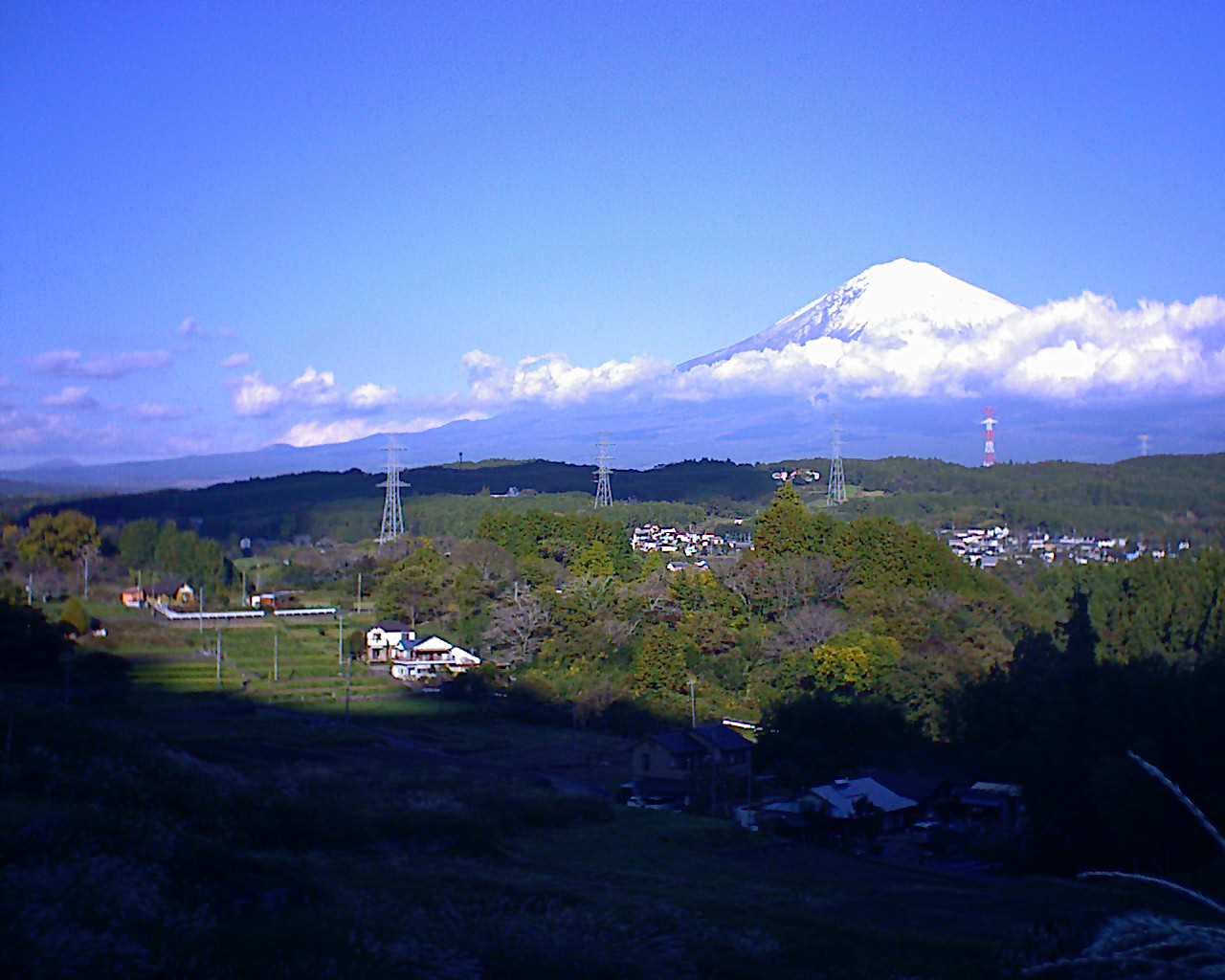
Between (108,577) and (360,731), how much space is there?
443 inches

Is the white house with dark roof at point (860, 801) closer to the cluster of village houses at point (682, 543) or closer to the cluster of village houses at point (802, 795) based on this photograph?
the cluster of village houses at point (802, 795)

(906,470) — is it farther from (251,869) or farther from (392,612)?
(251,869)

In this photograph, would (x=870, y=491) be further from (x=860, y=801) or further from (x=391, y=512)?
(x=860, y=801)

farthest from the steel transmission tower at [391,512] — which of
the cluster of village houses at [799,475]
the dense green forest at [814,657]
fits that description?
the cluster of village houses at [799,475]

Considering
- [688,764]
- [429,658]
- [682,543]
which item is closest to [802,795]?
[688,764]

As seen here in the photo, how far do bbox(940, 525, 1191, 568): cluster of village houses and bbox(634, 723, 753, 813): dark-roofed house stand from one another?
46.7ft

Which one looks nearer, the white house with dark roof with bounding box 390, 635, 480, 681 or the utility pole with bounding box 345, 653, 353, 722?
the utility pole with bounding box 345, 653, 353, 722

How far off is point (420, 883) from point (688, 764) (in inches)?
317

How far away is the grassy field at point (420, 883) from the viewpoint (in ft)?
15.7

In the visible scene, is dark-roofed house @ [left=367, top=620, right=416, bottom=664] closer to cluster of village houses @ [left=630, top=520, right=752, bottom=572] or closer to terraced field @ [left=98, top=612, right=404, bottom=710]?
terraced field @ [left=98, top=612, right=404, bottom=710]

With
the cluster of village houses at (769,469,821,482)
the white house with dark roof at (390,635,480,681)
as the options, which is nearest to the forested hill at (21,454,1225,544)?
the cluster of village houses at (769,469,821,482)

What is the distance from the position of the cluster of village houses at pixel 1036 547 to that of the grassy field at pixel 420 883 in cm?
1898

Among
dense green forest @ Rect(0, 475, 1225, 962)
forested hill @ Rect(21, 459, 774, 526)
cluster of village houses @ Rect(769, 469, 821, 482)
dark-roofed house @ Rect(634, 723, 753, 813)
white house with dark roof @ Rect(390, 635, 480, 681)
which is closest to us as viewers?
dense green forest @ Rect(0, 475, 1225, 962)

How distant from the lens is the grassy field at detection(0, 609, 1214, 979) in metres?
4.80
